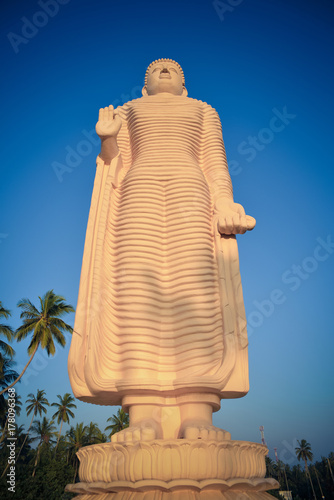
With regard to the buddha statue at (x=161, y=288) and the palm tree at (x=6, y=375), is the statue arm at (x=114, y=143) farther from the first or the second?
the palm tree at (x=6, y=375)

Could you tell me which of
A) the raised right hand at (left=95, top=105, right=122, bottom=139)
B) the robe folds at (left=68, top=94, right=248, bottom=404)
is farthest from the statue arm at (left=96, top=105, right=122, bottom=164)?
the robe folds at (left=68, top=94, right=248, bottom=404)

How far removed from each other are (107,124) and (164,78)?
6.91ft

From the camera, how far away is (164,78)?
6.23 m

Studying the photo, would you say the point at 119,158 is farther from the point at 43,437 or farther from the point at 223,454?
the point at 43,437

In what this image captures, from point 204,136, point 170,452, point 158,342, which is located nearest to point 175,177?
point 204,136

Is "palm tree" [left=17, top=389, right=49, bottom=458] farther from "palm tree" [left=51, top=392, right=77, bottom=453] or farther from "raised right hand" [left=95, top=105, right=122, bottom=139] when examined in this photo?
"raised right hand" [left=95, top=105, right=122, bottom=139]

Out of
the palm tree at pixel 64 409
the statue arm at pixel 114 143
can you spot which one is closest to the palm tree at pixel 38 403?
the palm tree at pixel 64 409

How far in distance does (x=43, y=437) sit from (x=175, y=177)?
34.2m

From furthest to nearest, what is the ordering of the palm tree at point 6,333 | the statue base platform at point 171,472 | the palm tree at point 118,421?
the palm tree at point 118,421
the palm tree at point 6,333
the statue base platform at point 171,472

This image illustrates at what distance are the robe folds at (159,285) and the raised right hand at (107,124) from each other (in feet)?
1.91

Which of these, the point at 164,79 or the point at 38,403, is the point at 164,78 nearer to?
the point at 164,79

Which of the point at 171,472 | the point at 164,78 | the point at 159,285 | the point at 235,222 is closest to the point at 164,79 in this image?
the point at 164,78

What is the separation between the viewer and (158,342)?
3867mm

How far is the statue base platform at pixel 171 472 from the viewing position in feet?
8.96
